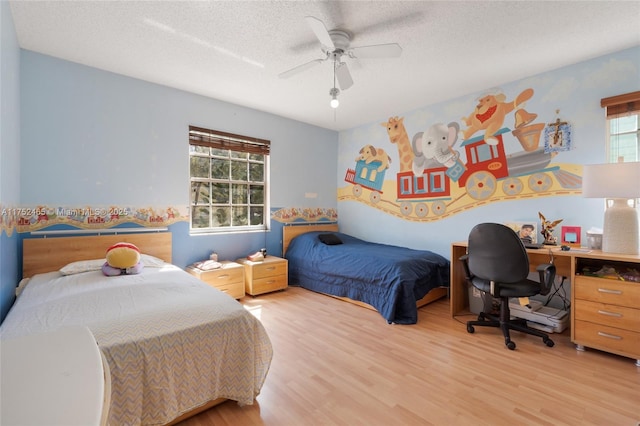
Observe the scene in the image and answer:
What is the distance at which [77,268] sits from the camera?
2527 millimetres

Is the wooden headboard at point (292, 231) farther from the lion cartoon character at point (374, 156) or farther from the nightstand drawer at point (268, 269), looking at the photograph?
the lion cartoon character at point (374, 156)

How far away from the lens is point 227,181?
3.99m

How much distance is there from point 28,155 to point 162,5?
1877 mm

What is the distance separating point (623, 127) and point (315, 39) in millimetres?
2892

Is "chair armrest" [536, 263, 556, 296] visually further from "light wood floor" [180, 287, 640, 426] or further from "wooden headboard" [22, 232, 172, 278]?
"wooden headboard" [22, 232, 172, 278]

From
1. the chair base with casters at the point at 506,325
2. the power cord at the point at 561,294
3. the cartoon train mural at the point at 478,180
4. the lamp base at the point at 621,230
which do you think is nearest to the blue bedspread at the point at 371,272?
the chair base with casters at the point at 506,325

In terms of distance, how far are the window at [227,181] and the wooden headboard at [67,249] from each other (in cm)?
62

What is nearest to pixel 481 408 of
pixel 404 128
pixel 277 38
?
pixel 277 38

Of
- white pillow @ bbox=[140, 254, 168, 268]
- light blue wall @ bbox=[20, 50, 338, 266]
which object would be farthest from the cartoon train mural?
Answer: white pillow @ bbox=[140, 254, 168, 268]

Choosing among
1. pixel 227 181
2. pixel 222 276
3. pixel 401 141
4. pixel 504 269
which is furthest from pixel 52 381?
pixel 401 141

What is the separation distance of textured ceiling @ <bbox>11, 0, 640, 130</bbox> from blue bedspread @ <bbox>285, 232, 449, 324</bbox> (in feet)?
6.54

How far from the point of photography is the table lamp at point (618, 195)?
7.15 ft

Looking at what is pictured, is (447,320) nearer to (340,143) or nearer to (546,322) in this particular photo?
(546,322)

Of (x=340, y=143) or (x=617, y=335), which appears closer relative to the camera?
(x=617, y=335)
